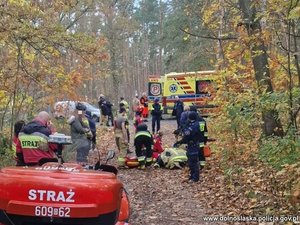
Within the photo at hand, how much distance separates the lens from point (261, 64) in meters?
10.1

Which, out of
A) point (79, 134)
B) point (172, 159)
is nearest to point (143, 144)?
point (172, 159)

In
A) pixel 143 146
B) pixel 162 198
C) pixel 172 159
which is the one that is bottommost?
pixel 162 198

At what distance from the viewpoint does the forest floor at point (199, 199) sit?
22.1 feet

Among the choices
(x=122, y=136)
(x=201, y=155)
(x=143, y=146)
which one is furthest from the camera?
(x=122, y=136)

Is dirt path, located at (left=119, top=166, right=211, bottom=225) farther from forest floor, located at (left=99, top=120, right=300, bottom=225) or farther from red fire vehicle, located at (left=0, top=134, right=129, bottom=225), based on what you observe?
red fire vehicle, located at (left=0, top=134, right=129, bottom=225)

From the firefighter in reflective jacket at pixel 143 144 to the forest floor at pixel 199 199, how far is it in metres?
0.78

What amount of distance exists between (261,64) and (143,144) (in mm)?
3939

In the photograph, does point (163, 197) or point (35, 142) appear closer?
point (35, 142)

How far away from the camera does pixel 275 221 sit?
594cm

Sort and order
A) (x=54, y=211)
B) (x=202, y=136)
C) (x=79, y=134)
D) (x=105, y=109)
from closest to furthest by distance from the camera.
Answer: (x=54, y=211) → (x=202, y=136) → (x=79, y=134) → (x=105, y=109)

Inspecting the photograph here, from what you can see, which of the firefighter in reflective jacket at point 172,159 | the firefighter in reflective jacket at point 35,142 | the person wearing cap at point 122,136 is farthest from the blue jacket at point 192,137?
the firefighter in reflective jacket at point 35,142

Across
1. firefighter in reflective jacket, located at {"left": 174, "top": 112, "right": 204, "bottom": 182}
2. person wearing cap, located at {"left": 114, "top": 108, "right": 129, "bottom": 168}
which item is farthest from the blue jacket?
person wearing cap, located at {"left": 114, "top": 108, "right": 129, "bottom": 168}

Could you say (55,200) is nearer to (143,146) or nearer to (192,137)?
(192,137)

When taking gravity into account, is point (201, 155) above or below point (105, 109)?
below
